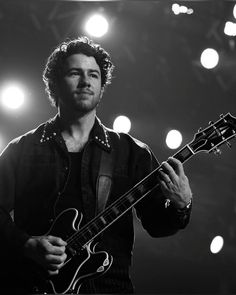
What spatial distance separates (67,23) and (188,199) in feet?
4.91

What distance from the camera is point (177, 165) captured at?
1921mm

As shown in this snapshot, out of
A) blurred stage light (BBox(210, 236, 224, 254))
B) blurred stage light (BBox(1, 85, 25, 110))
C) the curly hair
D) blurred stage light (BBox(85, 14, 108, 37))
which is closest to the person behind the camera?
the curly hair

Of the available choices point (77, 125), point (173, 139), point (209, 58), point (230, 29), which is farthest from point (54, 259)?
point (230, 29)

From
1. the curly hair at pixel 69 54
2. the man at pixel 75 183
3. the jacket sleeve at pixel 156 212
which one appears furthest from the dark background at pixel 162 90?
the jacket sleeve at pixel 156 212

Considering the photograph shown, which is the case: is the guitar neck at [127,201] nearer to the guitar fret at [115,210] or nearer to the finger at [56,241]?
the guitar fret at [115,210]

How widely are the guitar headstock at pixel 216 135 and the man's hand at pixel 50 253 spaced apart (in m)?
0.66

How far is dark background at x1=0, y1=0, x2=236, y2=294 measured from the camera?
2863mm

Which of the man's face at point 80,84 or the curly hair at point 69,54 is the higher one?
the curly hair at point 69,54

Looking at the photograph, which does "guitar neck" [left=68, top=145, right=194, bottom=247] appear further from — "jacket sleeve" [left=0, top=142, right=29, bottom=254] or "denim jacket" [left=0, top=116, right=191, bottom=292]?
"jacket sleeve" [left=0, top=142, right=29, bottom=254]

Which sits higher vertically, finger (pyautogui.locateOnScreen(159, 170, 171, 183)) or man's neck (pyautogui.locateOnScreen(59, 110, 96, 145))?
man's neck (pyautogui.locateOnScreen(59, 110, 96, 145))

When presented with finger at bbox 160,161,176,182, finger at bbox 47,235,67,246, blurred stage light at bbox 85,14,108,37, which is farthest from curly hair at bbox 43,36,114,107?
finger at bbox 47,235,67,246

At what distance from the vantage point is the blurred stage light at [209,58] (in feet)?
10.0

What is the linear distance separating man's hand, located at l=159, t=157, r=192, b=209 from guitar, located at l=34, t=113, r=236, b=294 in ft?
0.26

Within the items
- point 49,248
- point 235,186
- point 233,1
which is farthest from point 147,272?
point 233,1
